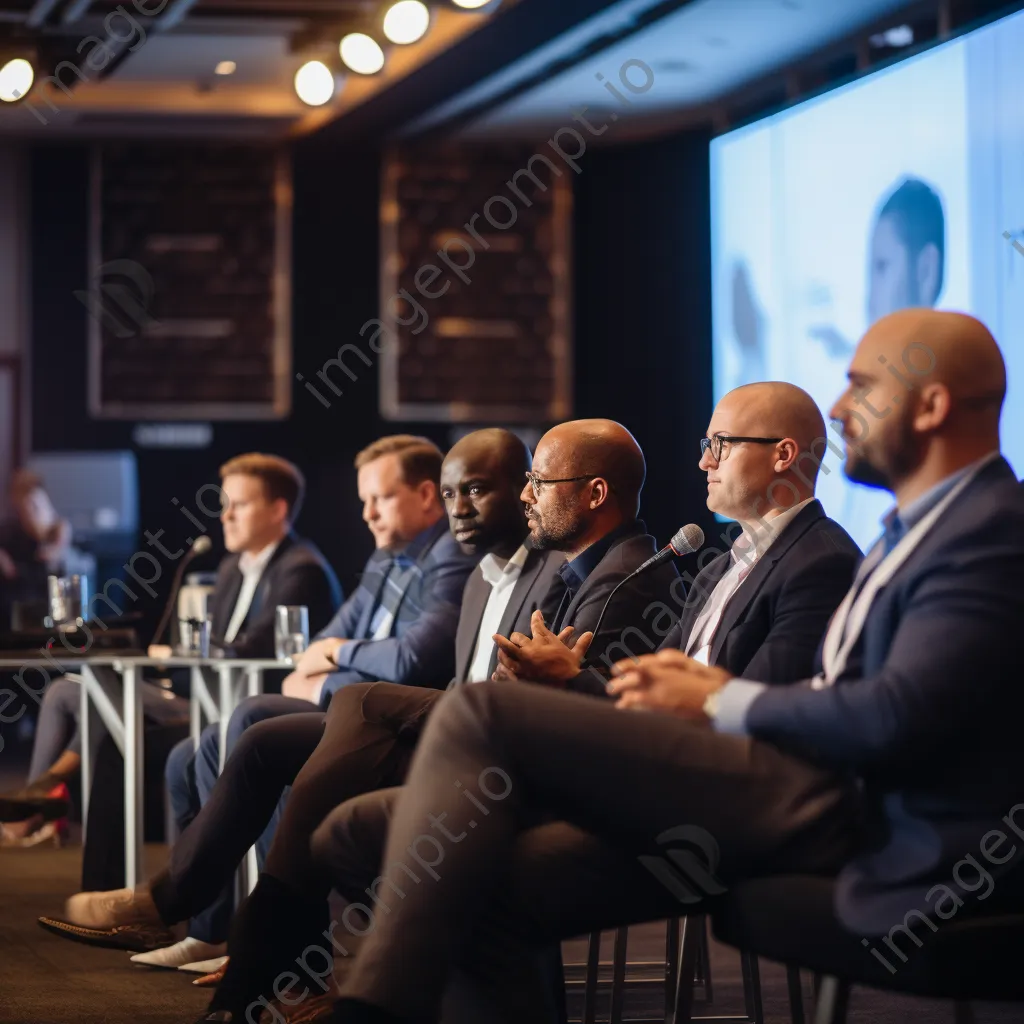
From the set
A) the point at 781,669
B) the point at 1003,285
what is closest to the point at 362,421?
the point at 1003,285

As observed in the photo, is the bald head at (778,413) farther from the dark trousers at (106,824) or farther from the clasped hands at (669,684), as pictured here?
the dark trousers at (106,824)

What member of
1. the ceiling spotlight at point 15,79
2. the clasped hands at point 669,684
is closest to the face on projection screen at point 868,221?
the clasped hands at point 669,684

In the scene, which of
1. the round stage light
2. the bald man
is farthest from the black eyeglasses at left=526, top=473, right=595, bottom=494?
the round stage light

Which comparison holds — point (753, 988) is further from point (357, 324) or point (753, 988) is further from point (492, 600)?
point (357, 324)

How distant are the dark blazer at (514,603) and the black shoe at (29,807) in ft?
6.75

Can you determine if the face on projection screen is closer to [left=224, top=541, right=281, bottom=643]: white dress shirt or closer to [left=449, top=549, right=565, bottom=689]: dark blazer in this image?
[left=449, top=549, right=565, bottom=689]: dark blazer

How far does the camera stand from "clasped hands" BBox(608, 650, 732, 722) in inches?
72.8

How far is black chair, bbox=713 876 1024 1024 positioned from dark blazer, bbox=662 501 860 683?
57 centimetres

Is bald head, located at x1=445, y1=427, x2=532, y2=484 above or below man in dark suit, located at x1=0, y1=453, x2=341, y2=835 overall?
above

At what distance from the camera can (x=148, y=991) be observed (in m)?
3.28

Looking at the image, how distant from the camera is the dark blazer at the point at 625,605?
276 centimetres

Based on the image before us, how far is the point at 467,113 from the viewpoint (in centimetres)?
748

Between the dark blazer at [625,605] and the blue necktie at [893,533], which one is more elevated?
the blue necktie at [893,533]

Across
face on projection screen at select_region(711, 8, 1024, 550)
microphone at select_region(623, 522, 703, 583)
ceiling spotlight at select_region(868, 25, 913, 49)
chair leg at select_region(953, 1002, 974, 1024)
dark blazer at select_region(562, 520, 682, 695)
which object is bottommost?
chair leg at select_region(953, 1002, 974, 1024)
